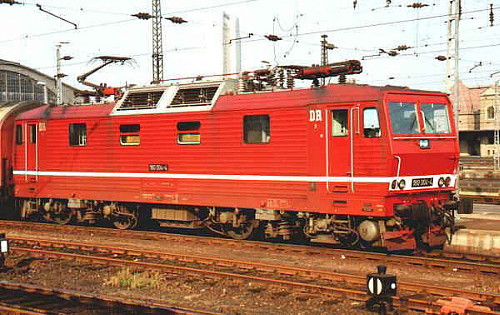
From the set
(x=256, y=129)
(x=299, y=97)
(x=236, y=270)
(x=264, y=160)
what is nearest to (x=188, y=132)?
(x=256, y=129)

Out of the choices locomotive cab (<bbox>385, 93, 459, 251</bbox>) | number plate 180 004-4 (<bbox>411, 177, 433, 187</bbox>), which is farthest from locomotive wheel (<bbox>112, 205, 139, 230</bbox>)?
number plate 180 004-4 (<bbox>411, 177, 433, 187</bbox>)

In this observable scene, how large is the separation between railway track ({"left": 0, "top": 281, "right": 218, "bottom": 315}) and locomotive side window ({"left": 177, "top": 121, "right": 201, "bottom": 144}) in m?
7.49

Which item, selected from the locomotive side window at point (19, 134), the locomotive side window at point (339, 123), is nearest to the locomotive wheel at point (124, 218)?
the locomotive side window at point (19, 134)

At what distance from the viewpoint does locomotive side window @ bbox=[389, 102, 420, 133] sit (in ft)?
48.6

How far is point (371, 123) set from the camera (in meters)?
14.9

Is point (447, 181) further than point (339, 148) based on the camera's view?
Yes

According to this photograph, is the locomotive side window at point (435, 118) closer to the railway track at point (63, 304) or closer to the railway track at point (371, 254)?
the railway track at point (371, 254)

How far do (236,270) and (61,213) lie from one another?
1124cm

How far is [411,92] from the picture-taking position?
15.5 metres

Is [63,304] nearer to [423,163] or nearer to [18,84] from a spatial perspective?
[423,163]

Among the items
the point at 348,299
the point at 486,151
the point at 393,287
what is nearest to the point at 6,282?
the point at 348,299

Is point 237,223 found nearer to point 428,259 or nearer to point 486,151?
point 428,259

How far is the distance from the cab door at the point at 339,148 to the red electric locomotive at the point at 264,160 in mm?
27

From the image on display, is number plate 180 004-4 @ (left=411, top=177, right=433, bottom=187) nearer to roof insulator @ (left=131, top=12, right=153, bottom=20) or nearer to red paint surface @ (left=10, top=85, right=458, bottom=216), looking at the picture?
red paint surface @ (left=10, top=85, right=458, bottom=216)
